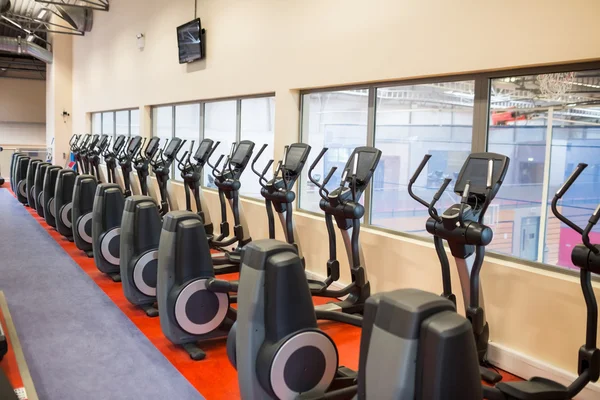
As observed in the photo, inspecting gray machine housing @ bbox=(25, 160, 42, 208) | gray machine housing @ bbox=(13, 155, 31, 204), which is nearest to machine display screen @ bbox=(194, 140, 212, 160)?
gray machine housing @ bbox=(25, 160, 42, 208)

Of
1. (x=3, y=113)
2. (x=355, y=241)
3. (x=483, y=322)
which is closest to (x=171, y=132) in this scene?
(x=355, y=241)

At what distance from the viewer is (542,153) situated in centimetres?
377

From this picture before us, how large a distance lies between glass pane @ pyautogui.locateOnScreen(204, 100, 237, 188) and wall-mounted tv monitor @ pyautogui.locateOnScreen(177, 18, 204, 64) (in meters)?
0.74

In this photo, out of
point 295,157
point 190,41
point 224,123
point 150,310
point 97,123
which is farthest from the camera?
point 97,123

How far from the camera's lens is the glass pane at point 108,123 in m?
13.3

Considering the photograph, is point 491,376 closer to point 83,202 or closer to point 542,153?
point 542,153

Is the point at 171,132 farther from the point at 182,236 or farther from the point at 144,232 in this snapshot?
the point at 182,236

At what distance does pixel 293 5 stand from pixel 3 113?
18641mm

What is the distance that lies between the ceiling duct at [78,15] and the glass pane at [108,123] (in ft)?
7.71

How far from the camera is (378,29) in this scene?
183 inches

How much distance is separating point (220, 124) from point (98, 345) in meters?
4.87

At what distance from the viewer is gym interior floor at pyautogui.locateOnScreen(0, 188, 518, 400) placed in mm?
3217

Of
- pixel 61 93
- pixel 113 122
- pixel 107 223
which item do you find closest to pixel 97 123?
pixel 113 122

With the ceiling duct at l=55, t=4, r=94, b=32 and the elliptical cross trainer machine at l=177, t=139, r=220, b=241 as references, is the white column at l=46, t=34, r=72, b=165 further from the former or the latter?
the elliptical cross trainer machine at l=177, t=139, r=220, b=241
